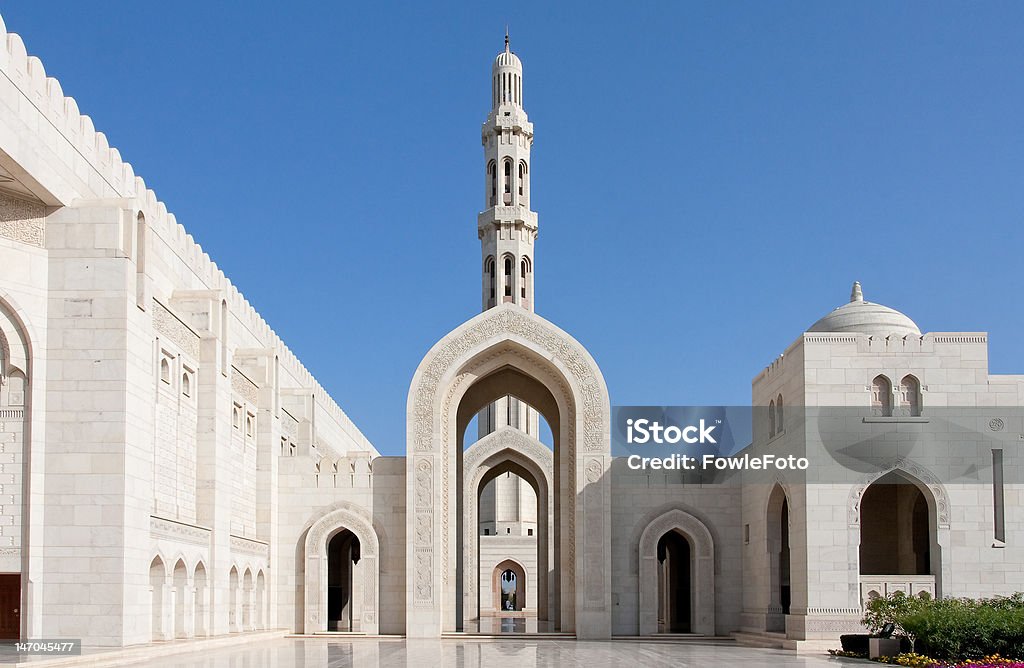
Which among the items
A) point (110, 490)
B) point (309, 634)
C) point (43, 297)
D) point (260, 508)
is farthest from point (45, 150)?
point (309, 634)

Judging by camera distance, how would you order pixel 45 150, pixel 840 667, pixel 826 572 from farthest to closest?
pixel 826 572, pixel 840 667, pixel 45 150

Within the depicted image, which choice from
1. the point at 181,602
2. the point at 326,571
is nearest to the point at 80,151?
the point at 181,602

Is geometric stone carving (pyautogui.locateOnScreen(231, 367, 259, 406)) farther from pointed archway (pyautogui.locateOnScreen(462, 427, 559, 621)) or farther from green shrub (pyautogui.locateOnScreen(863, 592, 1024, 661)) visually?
green shrub (pyautogui.locateOnScreen(863, 592, 1024, 661))

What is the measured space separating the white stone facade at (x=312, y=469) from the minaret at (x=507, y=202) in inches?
288

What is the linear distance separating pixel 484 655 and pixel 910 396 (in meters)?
9.49

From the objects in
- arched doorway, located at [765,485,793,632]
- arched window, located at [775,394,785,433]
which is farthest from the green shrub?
arched window, located at [775,394,785,433]

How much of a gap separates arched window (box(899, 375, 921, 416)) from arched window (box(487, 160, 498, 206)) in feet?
59.5

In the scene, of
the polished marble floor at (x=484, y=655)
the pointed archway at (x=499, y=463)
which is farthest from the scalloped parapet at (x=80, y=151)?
the pointed archway at (x=499, y=463)

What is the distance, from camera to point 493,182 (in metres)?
38.4

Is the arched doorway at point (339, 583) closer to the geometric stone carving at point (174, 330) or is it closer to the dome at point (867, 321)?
the geometric stone carving at point (174, 330)

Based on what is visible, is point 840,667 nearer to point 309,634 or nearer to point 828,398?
point 828,398

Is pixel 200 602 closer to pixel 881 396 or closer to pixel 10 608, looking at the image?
pixel 10 608

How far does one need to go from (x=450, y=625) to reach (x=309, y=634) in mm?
3136

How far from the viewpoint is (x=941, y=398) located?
22531mm
